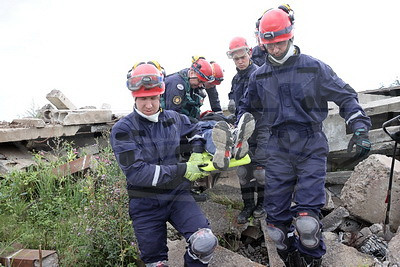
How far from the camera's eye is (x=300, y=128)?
9.74ft

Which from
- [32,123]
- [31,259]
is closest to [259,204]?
[31,259]

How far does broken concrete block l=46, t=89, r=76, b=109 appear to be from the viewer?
705 centimetres

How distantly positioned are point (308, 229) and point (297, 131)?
2.71ft

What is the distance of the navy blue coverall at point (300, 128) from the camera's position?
2.88 meters

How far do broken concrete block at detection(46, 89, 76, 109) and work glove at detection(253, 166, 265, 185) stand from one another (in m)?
4.79

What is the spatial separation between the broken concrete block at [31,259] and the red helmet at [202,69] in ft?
9.41

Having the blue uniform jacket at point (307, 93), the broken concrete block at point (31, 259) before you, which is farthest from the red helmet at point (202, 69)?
the broken concrete block at point (31, 259)

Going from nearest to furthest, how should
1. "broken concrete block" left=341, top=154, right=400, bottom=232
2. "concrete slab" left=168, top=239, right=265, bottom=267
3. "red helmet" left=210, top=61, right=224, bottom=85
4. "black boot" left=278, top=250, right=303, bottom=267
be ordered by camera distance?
"black boot" left=278, top=250, right=303, bottom=267 → "concrete slab" left=168, top=239, right=265, bottom=267 → "broken concrete block" left=341, top=154, right=400, bottom=232 → "red helmet" left=210, top=61, right=224, bottom=85

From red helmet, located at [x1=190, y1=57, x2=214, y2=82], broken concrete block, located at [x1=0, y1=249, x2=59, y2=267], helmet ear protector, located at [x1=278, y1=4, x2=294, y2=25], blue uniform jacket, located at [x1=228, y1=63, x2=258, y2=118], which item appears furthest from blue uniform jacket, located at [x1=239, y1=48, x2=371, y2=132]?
broken concrete block, located at [x1=0, y1=249, x2=59, y2=267]

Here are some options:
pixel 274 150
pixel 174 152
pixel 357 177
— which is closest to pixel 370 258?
pixel 357 177

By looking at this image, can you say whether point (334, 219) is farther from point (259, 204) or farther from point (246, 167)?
point (246, 167)

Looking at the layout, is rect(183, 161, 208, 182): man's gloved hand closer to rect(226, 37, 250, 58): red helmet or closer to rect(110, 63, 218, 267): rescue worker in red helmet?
rect(110, 63, 218, 267): rescue worker in red helmet

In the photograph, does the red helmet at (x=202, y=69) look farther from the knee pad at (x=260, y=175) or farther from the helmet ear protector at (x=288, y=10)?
the helmet ear protector at (x=288, y=10)

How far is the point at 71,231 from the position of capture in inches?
146
